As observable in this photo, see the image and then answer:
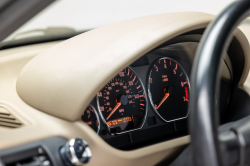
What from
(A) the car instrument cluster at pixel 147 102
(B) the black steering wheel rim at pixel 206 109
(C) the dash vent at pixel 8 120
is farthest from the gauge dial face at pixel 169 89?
(B) the black steering wheel rim at pixel 206 109

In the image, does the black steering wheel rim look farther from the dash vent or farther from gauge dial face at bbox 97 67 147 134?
gauge dial face at bbox 97 67 147 134

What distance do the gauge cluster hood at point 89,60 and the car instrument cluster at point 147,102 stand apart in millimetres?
305

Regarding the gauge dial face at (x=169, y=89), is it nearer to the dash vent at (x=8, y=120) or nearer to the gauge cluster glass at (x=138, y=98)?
the gauge cluster glass at (x=138, y=98)

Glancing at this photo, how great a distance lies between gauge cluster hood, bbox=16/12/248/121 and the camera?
3.16 feet

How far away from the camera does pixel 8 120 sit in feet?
3.43

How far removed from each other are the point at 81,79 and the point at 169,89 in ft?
2.38

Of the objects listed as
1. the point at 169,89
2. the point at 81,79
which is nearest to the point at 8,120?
the point at 81,79

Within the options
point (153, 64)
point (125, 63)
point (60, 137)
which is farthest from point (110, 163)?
point (153, 64)

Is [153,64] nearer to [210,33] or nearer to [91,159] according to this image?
[91,159]

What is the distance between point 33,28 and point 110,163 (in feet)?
2.99

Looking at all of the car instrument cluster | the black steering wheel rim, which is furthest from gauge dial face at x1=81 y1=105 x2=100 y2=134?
the black steering wheel rim

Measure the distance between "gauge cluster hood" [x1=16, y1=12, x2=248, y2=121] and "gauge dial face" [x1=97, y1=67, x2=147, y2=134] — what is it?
0.36 metres

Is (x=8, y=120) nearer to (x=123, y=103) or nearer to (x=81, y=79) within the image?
(x=81, y=79)

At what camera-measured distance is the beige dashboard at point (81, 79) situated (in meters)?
0.96
